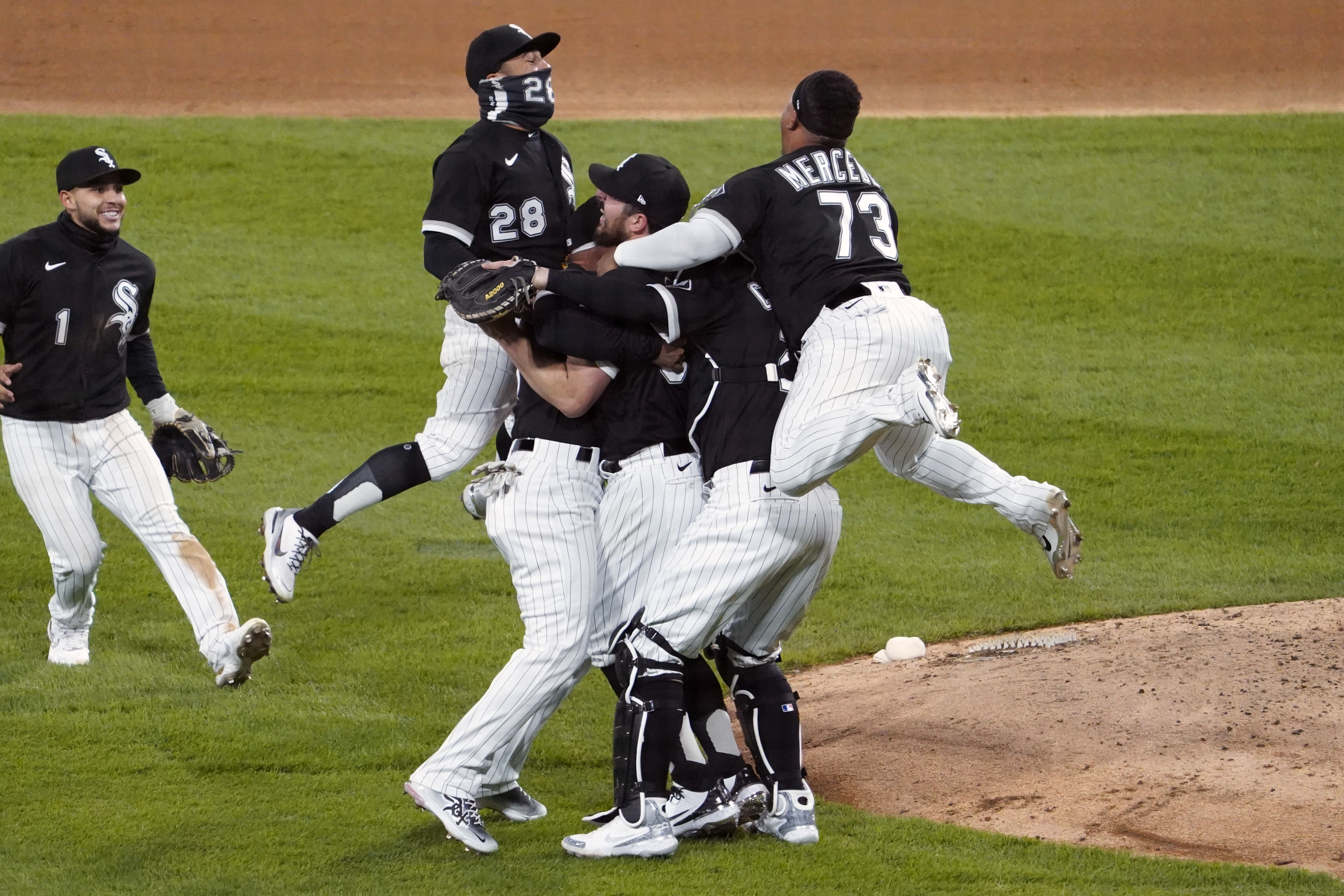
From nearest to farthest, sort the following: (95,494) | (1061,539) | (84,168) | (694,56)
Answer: (1061,539) → (84,168) → (95,494) → (694,56)

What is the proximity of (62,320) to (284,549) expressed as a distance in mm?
1615

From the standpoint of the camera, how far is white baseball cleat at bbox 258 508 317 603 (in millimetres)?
5125

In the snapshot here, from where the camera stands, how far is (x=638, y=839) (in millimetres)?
4418


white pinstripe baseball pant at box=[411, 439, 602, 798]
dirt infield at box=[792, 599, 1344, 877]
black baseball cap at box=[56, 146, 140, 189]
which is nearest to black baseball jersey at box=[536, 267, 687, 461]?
white pinstripe baseball pant at box=[411, 439, 602, 798]

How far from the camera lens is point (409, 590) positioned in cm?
769

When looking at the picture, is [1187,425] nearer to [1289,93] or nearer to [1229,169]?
[1229,169]

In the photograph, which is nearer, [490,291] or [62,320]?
[490,291]

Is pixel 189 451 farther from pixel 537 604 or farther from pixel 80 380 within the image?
pixel 537 604

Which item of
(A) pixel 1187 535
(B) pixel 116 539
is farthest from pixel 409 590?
(A) pixel 1187 535

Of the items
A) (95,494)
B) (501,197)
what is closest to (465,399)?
(501,197)

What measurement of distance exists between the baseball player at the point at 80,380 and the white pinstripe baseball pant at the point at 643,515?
1.96 m

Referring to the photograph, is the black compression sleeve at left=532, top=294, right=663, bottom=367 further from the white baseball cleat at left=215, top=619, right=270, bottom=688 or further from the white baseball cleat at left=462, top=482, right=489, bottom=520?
the white baseball cleat at left=215, top=619, right=270, bottom=688

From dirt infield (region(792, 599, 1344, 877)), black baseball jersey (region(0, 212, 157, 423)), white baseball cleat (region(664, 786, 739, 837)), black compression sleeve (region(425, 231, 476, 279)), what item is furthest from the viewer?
black baseball jersey (region(0, 212, 157, 423))

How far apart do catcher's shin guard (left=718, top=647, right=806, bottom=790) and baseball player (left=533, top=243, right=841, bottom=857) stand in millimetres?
78
